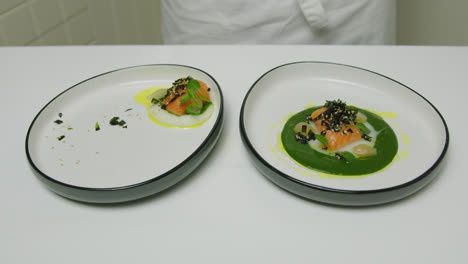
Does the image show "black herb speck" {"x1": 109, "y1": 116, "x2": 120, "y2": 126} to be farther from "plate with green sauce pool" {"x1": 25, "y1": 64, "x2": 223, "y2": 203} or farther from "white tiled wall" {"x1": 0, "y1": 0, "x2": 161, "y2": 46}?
"white tiled wall" {"x1": 0, "y1": 0, "x2": 161, "y2": 46}

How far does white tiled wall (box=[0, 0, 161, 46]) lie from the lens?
5.26ft

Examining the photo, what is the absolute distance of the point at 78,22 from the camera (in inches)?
78.5

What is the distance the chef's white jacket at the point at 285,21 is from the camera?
124 cm

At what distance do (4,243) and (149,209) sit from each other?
26 cm

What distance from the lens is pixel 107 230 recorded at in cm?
67

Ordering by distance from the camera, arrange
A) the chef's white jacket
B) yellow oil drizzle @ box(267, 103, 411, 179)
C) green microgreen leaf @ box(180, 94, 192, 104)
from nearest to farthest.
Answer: yellow oil drizzle @ box(267, 103, 411, 179), green microgreen leaf @ box(180, 94, 192, 104), the chef's white jacket

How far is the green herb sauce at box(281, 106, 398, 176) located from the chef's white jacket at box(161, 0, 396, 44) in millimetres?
531

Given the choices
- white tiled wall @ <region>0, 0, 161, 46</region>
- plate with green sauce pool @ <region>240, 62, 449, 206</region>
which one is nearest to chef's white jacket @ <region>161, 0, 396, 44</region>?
plate with green sauce pool @ <region>240, 62, 449, 206</region>

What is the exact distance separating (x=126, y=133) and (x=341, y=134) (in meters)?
0.49

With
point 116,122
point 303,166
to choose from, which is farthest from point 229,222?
point 116,122

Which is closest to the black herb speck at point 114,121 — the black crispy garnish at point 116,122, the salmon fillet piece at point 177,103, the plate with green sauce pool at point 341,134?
the black crispy garnish at point 116,122

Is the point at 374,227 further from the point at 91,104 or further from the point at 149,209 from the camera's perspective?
the point at 91,104

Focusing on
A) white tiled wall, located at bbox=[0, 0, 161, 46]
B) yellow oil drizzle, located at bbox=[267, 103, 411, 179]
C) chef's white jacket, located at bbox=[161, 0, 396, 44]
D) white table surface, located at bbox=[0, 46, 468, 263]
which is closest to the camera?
white table surface, located at bbox=[0, 46, 468, 263]

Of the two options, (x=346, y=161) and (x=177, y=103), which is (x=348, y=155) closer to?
(x=346, y=161)
